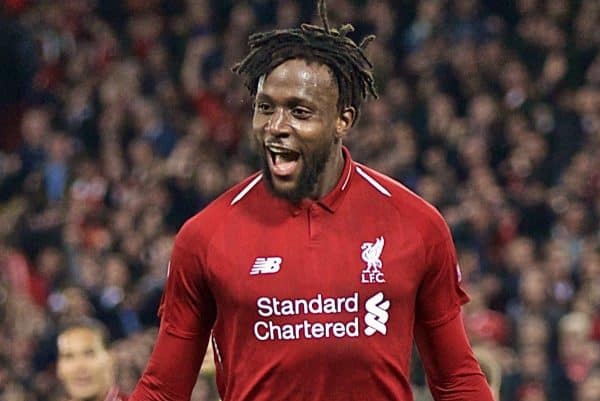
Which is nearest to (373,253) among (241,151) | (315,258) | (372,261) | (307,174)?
(372,261)

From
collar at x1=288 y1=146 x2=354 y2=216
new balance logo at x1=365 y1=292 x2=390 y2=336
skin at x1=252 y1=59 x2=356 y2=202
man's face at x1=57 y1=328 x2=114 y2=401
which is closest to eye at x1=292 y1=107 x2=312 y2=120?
skin at x1=252 y1=59 x2=356 y2=202

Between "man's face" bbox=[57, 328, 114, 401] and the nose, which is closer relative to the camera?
the nose

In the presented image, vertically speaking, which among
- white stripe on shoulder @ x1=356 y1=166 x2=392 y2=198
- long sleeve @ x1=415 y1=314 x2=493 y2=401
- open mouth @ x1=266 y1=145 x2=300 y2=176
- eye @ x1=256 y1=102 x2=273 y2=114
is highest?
eye @ x1=256 y1=102 x2=273 y2=114

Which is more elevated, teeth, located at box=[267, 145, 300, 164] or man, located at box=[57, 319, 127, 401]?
teeth, located at box=[267, 145, 300, 164]

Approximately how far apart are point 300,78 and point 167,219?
29.1 feet

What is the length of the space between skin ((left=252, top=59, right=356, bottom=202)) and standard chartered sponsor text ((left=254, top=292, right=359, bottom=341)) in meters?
0.28

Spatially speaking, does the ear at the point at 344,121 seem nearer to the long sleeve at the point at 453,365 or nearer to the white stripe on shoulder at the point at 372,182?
the white stripe on shoulder at the point at 372,182

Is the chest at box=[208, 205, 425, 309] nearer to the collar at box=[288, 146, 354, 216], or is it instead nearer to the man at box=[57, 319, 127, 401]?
the collar at box=[288, 146, 354, 216]

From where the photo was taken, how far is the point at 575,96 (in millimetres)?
13266

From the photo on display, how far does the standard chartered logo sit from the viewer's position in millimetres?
4215

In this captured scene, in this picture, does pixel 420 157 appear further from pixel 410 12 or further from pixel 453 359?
pixel 453 359

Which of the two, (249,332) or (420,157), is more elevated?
(249,332)

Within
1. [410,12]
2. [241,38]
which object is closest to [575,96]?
[410,12]

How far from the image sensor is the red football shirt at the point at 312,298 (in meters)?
4.23
